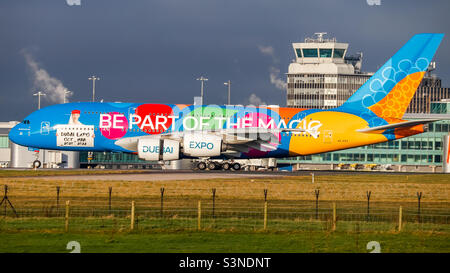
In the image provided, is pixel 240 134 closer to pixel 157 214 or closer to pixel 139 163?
pixel 157 214

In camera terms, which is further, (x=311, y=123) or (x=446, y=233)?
(x=311, y=123)

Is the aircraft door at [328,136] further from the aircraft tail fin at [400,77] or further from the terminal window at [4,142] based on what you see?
the terminal window at [4,142]

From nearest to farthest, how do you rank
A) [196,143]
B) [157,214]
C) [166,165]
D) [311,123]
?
[157,214]
[196,143]
[311,123]
[166,165]

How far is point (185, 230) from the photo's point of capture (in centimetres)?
2872

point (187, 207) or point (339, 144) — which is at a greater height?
point (339, 144)

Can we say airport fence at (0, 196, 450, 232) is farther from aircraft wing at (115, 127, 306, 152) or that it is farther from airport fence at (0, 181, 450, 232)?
aircraft wing at (115, 127, 306, 152)

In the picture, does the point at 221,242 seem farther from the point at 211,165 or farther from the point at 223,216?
the point at 211,165

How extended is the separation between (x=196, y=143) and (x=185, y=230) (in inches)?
1447

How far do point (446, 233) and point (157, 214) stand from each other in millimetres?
13866
